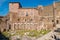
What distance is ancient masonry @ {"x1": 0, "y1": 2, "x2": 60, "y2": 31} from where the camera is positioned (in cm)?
5294

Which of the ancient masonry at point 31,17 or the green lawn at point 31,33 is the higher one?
the ancient masonry at point 31,17

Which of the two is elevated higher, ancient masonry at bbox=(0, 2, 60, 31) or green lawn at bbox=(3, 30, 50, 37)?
ancient masonry at bbox=(0, 2, 60, 31)

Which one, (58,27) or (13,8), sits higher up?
(13,8)

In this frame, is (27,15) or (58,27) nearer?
(58,27)

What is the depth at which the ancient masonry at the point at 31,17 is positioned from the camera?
52.9 m

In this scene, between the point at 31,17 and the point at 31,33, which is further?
the point at 31,17

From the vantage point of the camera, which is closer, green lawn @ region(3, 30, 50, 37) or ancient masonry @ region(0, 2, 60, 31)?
green lawn @ region(3, 30, 50, 37)

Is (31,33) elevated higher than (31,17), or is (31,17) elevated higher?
(31,17)

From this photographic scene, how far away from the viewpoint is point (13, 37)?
47125 mm

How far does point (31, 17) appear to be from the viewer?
188 feet

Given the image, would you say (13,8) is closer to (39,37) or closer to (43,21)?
(43,21)

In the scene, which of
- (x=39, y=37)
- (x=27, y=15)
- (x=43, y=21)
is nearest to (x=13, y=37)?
(x=39, y=37)

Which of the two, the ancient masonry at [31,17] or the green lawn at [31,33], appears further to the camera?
the ancient masonry at [31,17]

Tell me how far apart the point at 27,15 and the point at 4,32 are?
29.9ft
